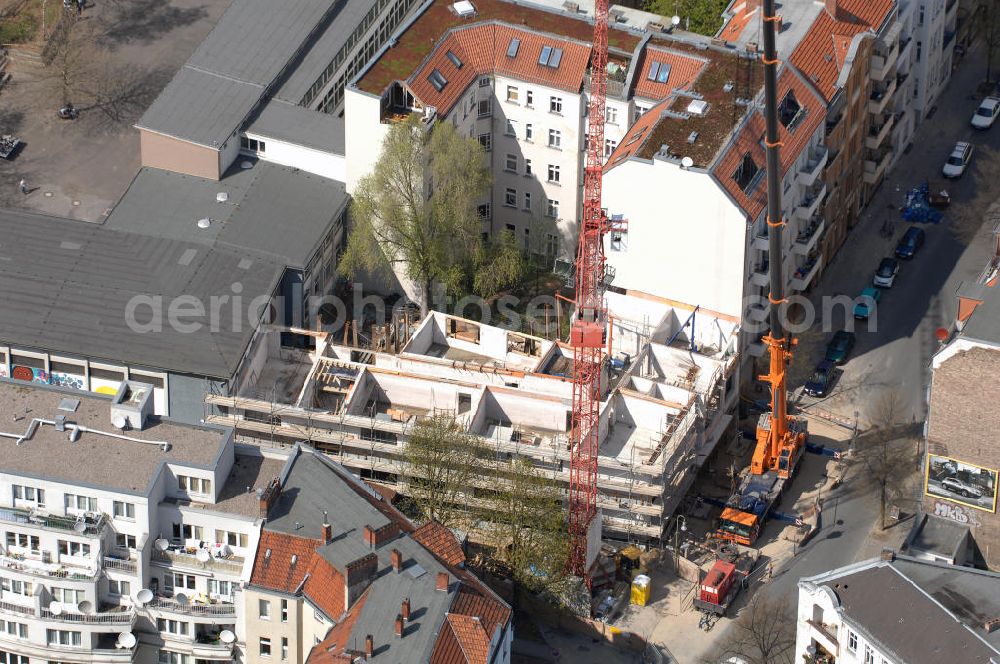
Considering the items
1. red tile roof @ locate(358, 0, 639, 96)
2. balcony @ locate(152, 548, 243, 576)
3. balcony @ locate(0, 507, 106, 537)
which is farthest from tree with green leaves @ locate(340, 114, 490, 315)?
balcony @ locate(0, 507, 106, 537)

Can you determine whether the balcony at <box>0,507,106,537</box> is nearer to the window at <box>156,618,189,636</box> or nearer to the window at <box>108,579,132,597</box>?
the window at <box>108,579,132,597</box>

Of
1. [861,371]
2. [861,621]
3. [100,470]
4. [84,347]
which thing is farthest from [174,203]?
[861,621]

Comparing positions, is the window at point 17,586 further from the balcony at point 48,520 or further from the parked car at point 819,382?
the parked car at point 819,382

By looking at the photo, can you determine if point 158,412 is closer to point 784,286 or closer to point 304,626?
point 304,626

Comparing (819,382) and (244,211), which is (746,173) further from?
(244,211)

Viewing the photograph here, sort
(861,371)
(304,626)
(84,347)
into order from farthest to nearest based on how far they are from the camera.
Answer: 1. (861,371)
2. (84,347)
3. (304,626)

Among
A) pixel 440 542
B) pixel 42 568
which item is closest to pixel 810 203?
pixel 440 542
